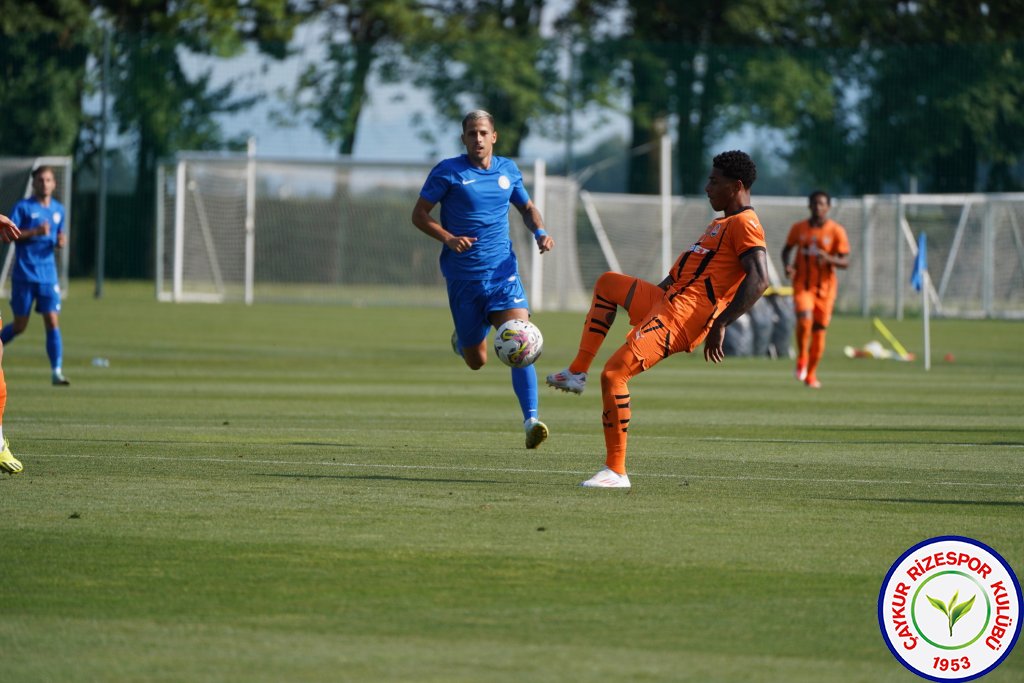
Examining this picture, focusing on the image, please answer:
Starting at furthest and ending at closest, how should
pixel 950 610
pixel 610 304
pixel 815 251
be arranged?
pixel 815 251, pixel 610 304, pixel 950 610

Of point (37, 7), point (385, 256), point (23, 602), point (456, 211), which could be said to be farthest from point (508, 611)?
point (37, 7)

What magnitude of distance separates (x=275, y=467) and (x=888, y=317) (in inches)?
1285

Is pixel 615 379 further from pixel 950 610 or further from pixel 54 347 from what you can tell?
pixel 54 347

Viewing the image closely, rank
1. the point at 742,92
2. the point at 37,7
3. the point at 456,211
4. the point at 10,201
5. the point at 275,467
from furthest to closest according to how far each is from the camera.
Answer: the point at 37,7 < the point at 742,92 < the point at 10,201 < the point at 456,211 < the point at 275,467

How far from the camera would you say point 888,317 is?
40.9 meters

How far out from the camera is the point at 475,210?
38.1ft

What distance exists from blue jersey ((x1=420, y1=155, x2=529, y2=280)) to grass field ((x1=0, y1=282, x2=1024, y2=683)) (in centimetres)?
133

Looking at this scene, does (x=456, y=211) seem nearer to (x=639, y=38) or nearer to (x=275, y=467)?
(x=275, y=467)

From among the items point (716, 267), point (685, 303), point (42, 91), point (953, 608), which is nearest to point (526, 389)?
point (685, 303)

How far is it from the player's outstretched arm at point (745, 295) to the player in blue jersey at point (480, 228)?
2355mm

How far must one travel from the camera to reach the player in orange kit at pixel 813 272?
19.1m

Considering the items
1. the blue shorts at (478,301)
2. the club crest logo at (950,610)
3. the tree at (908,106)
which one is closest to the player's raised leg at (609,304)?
the blue shorts at (478,301)

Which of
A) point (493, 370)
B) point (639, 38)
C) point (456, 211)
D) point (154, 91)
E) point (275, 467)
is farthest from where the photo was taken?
point (639, 38)

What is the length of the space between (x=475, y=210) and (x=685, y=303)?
8.60ft
